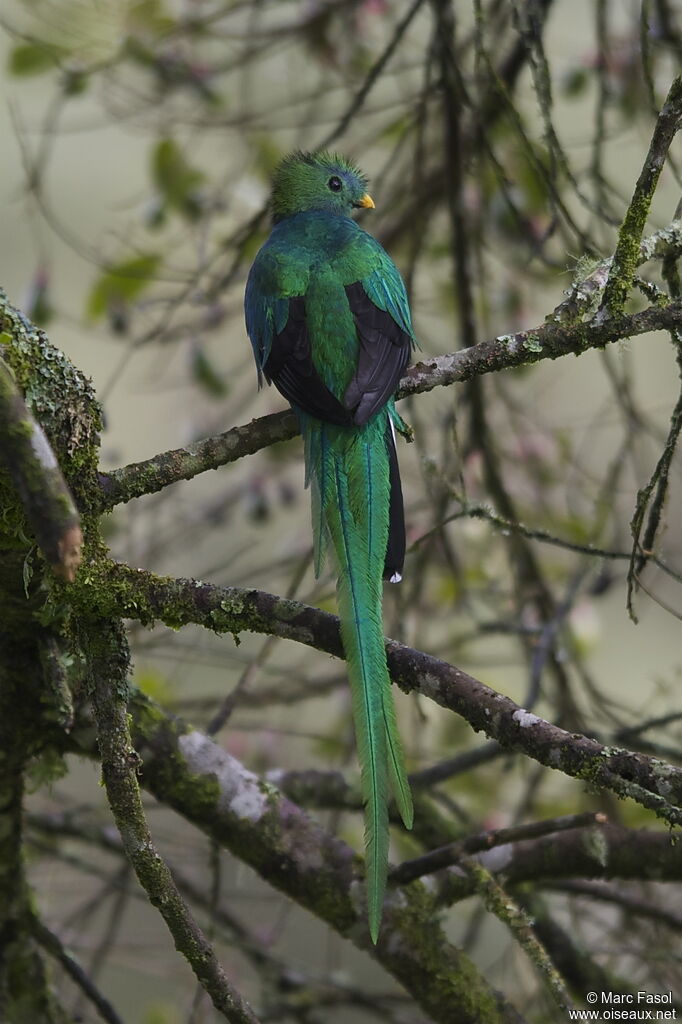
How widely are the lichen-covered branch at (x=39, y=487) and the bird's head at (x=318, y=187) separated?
8.16 ft

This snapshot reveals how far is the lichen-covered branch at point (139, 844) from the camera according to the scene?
1694 millimetres

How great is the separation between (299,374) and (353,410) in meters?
0.22

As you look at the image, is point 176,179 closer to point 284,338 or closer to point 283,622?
point 284,338

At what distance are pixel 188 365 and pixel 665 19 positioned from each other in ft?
6.40

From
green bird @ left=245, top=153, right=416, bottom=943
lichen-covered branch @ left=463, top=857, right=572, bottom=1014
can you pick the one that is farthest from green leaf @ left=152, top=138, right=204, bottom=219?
lichen-covered branch @ left=463, top=857, right=572, bottom=1014

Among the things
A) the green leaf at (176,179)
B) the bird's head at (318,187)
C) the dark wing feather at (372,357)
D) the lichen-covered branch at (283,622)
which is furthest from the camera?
the green leaf at (176,179)

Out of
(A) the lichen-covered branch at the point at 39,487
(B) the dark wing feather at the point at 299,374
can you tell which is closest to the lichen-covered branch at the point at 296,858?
(B) the dark wing feather at the point at 299,374

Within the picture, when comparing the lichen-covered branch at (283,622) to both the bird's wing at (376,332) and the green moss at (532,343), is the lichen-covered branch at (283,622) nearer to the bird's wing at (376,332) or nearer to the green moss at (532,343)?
the green moss at (532,343)

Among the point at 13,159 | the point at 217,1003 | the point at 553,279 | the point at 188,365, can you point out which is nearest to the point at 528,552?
the point at 553,279

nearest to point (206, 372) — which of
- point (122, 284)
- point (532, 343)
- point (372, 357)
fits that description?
point (122, 284)

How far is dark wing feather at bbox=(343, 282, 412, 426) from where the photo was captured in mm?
2531

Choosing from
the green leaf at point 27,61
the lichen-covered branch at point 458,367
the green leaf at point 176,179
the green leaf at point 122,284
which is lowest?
the lichen-covered branch at point 458,367

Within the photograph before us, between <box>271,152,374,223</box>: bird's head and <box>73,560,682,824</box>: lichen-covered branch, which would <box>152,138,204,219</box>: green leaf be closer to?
<box>271,152,374,223</box>: bird's head

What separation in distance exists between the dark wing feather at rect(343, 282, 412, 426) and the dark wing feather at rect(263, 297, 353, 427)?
36 millimetres
